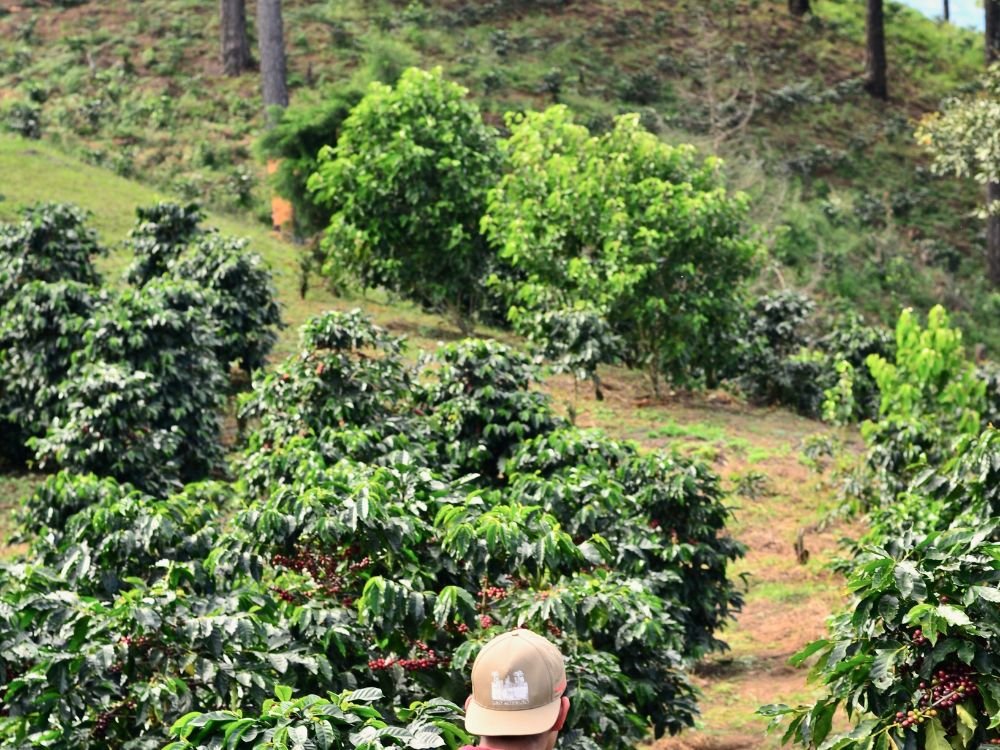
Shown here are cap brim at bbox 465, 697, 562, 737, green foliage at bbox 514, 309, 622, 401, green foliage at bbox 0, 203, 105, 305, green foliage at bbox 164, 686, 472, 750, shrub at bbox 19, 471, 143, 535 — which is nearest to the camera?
cap brim at bbox 465, 697, 562, 737

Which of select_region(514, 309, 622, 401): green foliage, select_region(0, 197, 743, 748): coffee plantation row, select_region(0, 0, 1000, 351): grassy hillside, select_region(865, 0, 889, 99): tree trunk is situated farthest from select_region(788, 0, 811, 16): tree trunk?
select_region(0, 197, 743, 748): coffee plantation row

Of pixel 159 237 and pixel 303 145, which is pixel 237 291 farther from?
pixel 303 145

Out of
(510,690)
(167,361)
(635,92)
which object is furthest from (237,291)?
(635,92)

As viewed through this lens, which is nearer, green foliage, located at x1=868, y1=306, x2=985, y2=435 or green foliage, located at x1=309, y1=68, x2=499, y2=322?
green foliage, located at x1=868, y1=306, x2=985, y2=435

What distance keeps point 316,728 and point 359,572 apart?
2.07m

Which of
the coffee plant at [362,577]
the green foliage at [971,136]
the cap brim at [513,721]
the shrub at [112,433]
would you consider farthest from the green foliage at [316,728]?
the green foliage at [971,136]

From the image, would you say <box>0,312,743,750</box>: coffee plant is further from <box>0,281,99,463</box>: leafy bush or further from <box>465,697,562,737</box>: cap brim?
<box>0,281,99,463</box>: leafy bush

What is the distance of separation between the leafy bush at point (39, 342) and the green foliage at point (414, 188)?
240 inches

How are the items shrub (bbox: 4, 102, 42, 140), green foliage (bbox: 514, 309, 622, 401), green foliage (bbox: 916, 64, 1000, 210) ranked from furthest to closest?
1. shrub (bbox: 4, 102, 42, 140)
2. green foliage (bbox: 916, 64, 1000, 210)
3. green foliage (bbox: 514, 309, 622, 401)

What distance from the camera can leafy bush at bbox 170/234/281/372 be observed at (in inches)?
536

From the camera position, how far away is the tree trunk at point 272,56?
1008 inches

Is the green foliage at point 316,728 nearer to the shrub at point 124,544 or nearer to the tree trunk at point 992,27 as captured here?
the shrub at point 124,544

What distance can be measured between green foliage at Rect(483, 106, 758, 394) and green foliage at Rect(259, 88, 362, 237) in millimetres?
4654

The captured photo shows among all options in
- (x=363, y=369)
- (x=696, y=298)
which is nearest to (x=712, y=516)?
(x=363, y=369)
